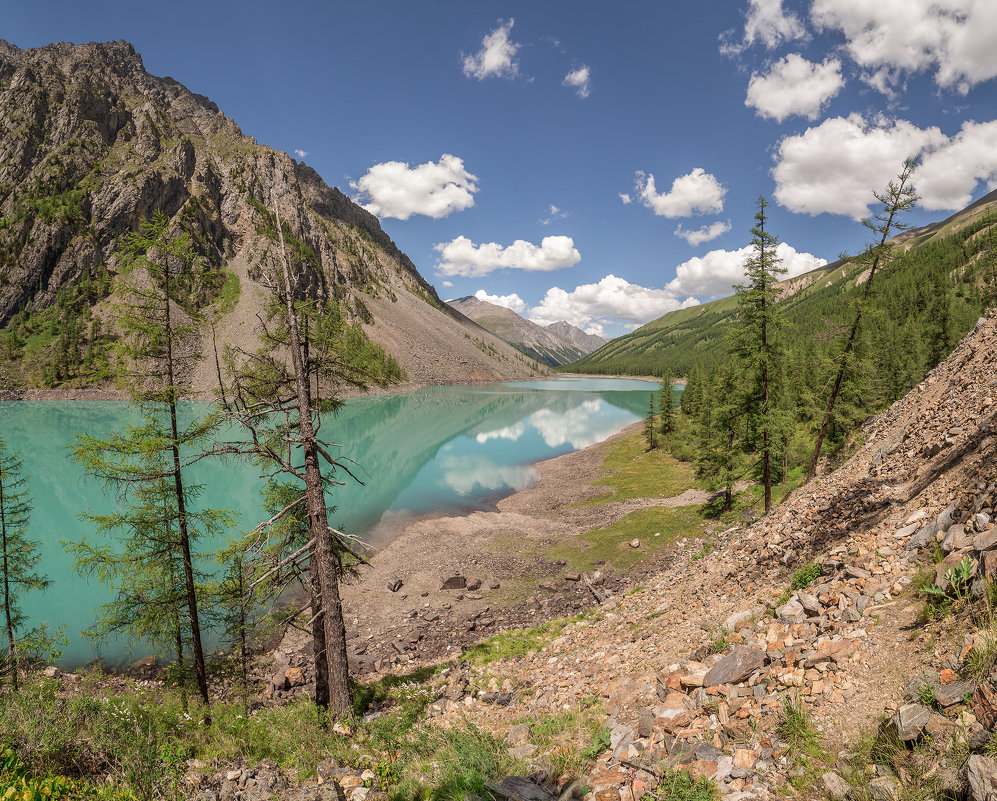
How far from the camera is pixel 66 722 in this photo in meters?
7.64

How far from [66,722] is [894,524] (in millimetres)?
17103

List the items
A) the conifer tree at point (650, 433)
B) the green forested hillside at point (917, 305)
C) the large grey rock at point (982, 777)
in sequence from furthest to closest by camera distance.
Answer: the conifer tree at point (650, 433) → the green forested hillside at point (917, 305) → the large grey rock at point (982, 777)

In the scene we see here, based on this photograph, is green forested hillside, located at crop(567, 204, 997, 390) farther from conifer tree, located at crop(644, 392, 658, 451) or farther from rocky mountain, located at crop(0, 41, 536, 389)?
rocky mountain, located at crop(0, 41, 536, 389)

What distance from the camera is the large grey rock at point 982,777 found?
3.74 meters

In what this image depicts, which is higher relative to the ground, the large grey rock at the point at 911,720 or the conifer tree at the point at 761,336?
the conifer tree at the point at 761,336

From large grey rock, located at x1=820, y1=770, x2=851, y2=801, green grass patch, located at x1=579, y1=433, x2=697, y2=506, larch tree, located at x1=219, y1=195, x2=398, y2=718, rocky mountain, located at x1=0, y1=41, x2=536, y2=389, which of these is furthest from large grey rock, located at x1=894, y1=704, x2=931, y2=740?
rocky mountain, located at x1=0, y1=41, x2=536, y2=389

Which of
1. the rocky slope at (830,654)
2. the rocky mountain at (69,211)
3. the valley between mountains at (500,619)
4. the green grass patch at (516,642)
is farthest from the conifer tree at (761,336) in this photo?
the rocky mountain at (69,211)

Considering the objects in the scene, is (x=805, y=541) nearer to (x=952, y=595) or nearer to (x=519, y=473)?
(x=952, y=595)

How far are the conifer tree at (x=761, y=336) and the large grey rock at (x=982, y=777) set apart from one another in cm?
2016

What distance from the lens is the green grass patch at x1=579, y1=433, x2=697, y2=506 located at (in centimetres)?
4262

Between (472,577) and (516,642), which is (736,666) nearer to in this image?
(516,642)

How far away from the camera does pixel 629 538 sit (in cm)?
3058

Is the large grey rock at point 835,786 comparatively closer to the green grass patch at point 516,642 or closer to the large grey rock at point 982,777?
the large grey rock at point 982,777

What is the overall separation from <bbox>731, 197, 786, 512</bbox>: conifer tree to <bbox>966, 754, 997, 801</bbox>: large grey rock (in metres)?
20.2
